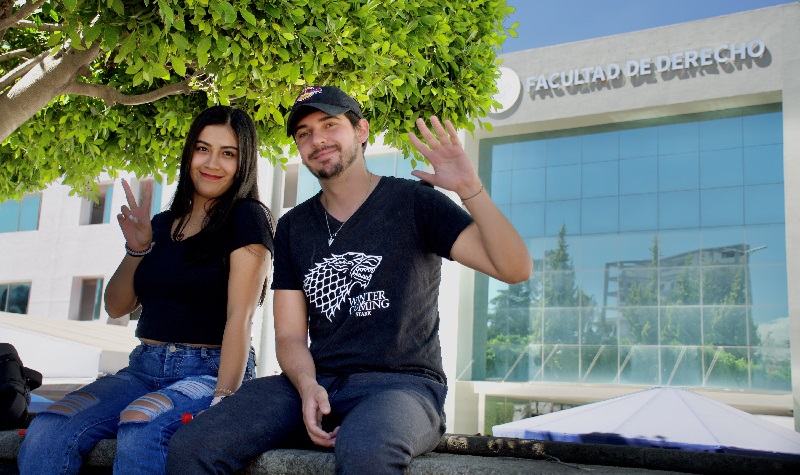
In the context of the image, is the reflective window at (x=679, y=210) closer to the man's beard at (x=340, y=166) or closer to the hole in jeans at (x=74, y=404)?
the man's beard at (x=340, y=166)

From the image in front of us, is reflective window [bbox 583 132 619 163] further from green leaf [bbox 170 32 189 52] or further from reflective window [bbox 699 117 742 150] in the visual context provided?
green leaf [bbox 170 32 189 52]

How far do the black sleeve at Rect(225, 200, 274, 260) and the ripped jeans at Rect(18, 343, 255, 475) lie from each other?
529 millimetres

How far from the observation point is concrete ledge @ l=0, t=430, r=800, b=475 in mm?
2906

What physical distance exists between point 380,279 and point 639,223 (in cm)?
2368

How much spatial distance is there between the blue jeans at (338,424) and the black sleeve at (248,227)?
0.72 meters

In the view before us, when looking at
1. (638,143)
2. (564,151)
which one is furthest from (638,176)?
(564,151)

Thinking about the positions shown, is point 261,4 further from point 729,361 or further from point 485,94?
point 729,361

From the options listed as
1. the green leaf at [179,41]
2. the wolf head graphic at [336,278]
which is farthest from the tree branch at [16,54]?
the wolf head graphic at [336,278]

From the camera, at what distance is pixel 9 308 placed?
31922mm

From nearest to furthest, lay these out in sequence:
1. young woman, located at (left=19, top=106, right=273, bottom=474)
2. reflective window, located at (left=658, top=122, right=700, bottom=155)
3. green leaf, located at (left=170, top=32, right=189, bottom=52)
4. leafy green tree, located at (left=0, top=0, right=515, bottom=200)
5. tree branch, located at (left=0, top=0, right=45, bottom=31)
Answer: young woman, located at (left=19, top=106, right=273, bottom=474) < green leaf, located at (left=170, top=32, right=189, bottom=52) < leafy green tree, located at (left=0, top=0, right=515, bottom=200) < tree branch, located at (left=0, top=0, right=45, bottom=31) < reflective window, located at (left=658, top=122, right=700, bottom=155)

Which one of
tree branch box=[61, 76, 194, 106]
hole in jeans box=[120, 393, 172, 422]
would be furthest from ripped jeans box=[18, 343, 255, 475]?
tree branch box=[61, 76, 194, 106]

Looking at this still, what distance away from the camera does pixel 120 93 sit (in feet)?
23.1

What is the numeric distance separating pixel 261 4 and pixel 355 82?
123 centimetres

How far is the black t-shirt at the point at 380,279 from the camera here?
11.1ft
